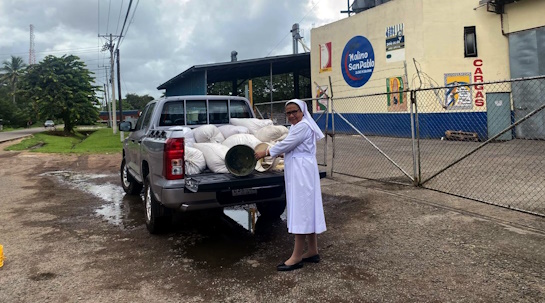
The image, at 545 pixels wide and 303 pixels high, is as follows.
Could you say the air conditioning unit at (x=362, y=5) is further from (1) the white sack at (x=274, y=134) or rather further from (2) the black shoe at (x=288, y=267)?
(2) the black shoe at (x=288, y=267)

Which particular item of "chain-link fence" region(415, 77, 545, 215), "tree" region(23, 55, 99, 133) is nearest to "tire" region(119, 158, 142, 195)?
"chain-link fence" region(415, 77, 545, 215)

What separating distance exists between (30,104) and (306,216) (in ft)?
112

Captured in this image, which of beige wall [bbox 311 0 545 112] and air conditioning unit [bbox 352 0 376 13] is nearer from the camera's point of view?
beige wall [bbox 311 0 545 112]

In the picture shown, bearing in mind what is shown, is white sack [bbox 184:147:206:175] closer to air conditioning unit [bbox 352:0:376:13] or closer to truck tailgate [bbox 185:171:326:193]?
truck tailgate [bbox 185:171:326:193]

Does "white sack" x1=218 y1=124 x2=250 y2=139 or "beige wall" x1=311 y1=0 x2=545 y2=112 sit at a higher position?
"beige wall" x1=311 y1=0 x2=545 y2=112

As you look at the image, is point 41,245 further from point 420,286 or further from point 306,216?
point 420,286

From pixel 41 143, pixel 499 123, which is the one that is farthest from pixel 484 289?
pixel 41 143

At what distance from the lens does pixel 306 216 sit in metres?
3.73

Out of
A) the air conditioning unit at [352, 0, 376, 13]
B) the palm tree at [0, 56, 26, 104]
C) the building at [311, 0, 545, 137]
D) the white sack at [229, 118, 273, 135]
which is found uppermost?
the palm tree at [0, 56, 26, 104]

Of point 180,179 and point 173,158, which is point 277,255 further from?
point 173,158

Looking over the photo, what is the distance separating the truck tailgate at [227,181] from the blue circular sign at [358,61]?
16866mm

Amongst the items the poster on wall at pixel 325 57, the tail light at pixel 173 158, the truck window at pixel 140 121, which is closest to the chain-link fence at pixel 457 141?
the poster on wall at pixel 325 57

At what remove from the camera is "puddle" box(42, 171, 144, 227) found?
242 inches

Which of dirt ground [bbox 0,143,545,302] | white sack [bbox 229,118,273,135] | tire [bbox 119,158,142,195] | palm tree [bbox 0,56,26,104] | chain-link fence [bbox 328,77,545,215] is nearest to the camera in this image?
dirt ground [bbox 0,143,545,302]
